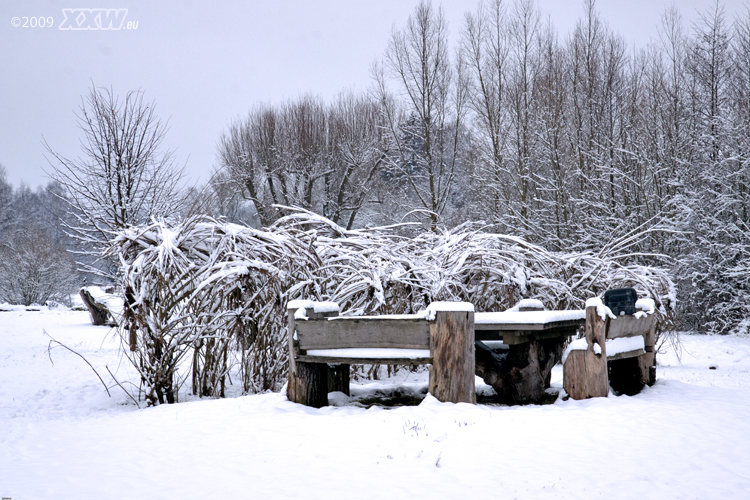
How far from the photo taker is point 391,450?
12.1 feet

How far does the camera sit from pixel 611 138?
1733cm

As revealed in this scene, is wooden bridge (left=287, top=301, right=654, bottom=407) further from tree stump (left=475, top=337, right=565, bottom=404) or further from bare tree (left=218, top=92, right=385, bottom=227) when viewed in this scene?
bare tree (left=218, top=92, right=385, bottom=227)

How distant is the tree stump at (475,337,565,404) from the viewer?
5312mm

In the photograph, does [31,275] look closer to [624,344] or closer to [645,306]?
[645,306]

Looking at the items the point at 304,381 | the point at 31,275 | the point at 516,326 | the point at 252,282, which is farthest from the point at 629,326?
the point at 31,275

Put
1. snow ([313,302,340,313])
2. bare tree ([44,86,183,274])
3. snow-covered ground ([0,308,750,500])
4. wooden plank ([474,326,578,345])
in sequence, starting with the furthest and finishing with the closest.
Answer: bare tree ([44,86,183,274]) < snow ([313,302,340,313]) < wooden plank ([474,326,578,345]) < snow-covered ground ([0,308,750,500])

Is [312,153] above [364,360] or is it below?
above

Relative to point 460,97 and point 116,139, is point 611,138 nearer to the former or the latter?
point 460,97

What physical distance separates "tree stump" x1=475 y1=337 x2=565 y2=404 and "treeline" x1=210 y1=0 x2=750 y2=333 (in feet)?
27.9

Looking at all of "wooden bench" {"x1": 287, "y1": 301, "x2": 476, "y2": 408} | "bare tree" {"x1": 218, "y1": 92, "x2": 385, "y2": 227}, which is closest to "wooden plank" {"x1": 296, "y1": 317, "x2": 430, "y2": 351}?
"wooden bench" {"x1": 287, "y1": 301, "x2": 476, "y2": 408}

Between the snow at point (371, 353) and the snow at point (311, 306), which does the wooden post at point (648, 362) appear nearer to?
the snow at point (371, 353)

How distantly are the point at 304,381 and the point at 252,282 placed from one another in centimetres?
155

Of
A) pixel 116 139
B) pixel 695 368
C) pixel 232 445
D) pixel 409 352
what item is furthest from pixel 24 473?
pixel 116 139

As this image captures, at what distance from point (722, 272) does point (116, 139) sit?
48.5 ft
